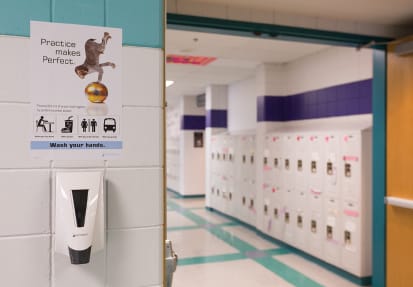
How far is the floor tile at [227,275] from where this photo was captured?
4273 millimetres

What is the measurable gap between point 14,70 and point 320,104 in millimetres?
5042

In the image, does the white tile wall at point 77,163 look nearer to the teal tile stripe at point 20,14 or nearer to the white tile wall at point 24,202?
the white tile wall at point 24,202

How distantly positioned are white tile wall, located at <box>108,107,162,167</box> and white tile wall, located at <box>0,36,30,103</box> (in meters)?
0.31

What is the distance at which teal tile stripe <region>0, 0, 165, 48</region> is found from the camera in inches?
44.3

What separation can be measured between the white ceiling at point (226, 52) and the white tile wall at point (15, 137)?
348cm

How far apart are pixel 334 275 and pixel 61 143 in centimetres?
428

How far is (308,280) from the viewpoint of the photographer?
14.4ft

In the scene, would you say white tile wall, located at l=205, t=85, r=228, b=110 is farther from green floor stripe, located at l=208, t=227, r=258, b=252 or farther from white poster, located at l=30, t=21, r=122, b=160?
white poster, located at l=30, t=21, r=122, b=160

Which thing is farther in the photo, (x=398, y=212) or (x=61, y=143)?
(x=398, y=212)

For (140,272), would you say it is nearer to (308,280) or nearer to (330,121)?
(308,280)

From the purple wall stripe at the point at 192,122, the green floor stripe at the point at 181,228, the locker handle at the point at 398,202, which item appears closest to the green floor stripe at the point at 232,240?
the green floor stripe at the point at 181,228

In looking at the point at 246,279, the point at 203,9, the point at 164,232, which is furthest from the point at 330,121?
the point at 164,232

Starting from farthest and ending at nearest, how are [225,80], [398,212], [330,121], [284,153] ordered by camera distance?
[225,80] < [284,153] < [330,121] < [398,212]

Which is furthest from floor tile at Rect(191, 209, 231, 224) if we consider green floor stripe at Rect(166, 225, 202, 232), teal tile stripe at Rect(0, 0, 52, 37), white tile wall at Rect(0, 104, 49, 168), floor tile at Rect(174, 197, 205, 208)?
teal tile stripe at Rect(0, 0, 52, 37)
